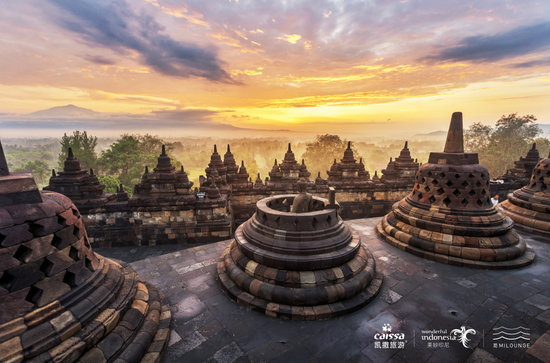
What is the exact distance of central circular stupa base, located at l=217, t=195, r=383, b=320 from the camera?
194 inches

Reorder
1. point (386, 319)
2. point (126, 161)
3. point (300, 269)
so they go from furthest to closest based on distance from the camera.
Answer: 1. point (126, 161)
2. point (300, 269)
3. point (386, 319)

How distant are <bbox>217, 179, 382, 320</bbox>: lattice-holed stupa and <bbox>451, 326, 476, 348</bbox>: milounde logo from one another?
151cm

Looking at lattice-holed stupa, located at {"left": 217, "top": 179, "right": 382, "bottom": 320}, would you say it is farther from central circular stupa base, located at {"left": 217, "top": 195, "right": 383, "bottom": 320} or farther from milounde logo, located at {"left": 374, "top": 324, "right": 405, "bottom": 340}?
milounde logo, located at {"left": 374, "top": 324, "right": 405, "bottom": 340}

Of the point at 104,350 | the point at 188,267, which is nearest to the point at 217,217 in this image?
the point at 188,267

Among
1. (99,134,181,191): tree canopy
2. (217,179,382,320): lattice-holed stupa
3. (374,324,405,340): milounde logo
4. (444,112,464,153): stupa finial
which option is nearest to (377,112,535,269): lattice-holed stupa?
(444,112,464,153): stupa finial

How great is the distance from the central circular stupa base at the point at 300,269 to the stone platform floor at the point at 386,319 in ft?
0.77

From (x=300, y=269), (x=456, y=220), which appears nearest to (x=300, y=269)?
(x=300, y=269)

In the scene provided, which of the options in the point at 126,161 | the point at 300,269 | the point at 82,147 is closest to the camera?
the point at 300,269

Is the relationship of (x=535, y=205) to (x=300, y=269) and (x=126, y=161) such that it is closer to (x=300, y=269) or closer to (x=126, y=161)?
(x=300, y=269)

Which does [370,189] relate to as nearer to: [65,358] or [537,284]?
[537,284]

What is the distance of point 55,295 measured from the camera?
11.2 ft

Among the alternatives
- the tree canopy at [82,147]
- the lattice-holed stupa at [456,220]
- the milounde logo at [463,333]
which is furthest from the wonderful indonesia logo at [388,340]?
the tree canopy at [82,147]

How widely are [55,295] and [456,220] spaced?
9701 mm

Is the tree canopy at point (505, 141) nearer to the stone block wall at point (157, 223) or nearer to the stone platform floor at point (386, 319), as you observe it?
the stone platform floor at point (386, 319)
